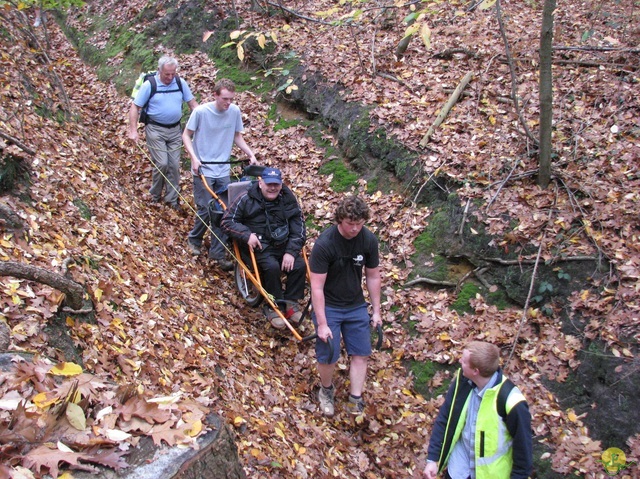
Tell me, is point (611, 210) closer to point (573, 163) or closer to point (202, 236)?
point (573, 163)

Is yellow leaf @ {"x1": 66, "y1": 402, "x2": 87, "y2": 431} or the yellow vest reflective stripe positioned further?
the yellow vest reflective stripe

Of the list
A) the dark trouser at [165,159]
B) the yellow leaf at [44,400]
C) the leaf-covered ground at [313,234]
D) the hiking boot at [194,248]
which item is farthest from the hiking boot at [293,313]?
the yellow leaf at [44,400]

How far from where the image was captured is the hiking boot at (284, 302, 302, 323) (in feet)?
20.4

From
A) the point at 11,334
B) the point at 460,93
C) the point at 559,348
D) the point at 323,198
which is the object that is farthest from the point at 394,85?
the point at 11,334

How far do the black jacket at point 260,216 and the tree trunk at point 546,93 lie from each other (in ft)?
10.5

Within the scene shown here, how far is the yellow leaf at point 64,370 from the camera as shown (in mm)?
2961

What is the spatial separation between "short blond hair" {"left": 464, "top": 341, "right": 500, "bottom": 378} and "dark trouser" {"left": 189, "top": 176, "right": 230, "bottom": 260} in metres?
4.47

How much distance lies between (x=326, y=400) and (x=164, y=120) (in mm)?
4979

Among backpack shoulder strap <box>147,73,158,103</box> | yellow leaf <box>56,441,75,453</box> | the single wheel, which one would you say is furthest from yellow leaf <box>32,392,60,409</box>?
backpack shoulder strap <box>147,73,158,103</box>

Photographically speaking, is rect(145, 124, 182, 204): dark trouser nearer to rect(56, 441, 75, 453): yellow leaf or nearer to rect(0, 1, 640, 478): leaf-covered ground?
rect(0, 1, 640, 478): leaf-covered ground

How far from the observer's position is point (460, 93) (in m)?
8.03

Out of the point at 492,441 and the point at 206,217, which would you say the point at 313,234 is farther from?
the point at 492,441

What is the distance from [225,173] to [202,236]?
1.03m

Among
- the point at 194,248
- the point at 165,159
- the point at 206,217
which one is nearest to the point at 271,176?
the point at 206,217
